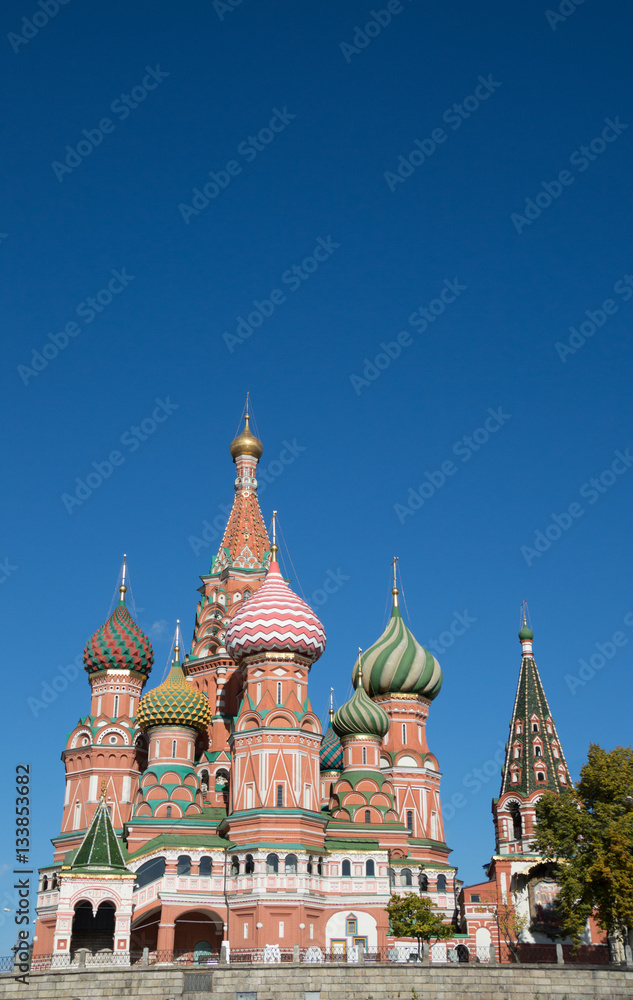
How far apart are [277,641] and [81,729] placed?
11.6 metres

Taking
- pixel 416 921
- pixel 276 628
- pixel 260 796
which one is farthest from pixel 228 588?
pixel 416 921

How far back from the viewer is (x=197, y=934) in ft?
136

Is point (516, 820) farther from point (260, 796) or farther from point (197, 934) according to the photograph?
point (197, 934)

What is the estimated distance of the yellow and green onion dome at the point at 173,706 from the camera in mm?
46562

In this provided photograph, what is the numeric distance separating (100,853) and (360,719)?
15.1 m

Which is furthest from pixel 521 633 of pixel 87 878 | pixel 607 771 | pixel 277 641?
pixel 87 878

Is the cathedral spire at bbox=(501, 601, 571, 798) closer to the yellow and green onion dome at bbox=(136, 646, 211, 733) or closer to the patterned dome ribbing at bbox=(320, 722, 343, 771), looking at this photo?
the patterned dome ribbing at bbox=(320, 722, 343, 771)

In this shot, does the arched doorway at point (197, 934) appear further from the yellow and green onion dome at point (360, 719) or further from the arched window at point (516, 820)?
the arched window at point (516, 820)

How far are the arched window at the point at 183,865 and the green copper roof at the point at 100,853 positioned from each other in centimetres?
424

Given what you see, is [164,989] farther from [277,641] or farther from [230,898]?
[277,641]

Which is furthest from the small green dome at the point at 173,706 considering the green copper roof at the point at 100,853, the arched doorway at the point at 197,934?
the green copper roof at the point at 100,853

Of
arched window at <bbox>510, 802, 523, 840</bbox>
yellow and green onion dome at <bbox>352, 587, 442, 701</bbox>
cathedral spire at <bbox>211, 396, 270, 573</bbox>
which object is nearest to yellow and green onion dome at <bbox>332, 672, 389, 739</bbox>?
yellow and green onion dome at <bbox>352, 587, 442, 701</bbox>

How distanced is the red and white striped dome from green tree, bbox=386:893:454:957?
10.9 meters

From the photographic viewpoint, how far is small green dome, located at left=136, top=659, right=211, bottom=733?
4656 cm
